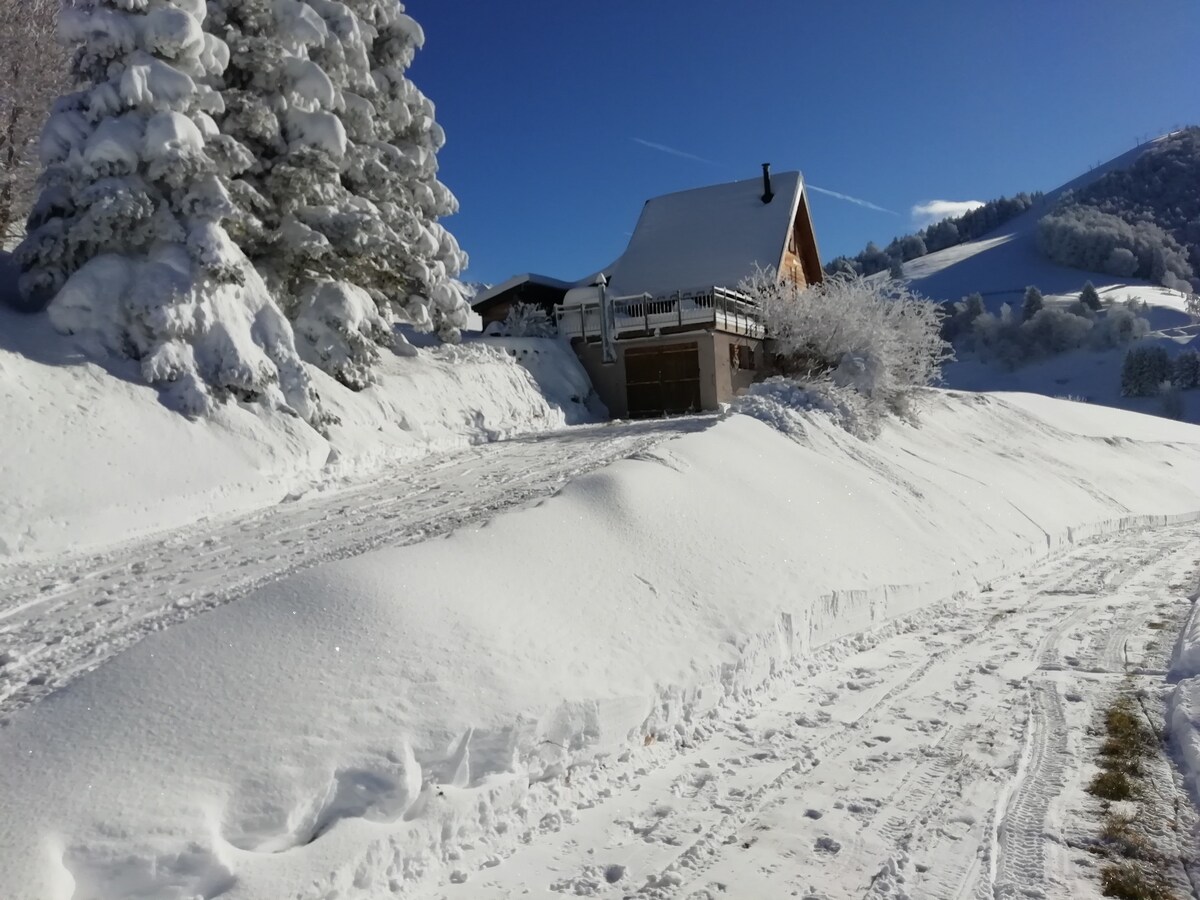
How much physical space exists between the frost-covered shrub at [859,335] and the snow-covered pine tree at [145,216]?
12742 mm

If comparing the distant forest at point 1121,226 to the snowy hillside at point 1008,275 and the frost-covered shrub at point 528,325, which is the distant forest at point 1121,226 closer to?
the snowy hillside at point 1008,275

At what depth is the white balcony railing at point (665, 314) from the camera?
2233 cm

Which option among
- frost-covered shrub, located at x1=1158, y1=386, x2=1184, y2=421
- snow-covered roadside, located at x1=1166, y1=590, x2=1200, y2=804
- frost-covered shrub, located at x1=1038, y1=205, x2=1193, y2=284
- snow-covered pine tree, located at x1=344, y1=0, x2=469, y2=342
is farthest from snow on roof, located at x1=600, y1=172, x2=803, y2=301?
frost-covered shrub, located at x1=1038, y1=205, x2=1193, y2=284

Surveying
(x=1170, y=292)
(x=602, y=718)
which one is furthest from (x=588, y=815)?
(x=1170, y=292)

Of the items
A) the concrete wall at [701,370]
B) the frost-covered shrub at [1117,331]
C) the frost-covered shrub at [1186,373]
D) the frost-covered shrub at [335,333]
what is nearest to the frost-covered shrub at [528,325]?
the concrete wall at [701,370]

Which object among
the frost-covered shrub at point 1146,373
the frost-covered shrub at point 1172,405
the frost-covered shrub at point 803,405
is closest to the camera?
the frost-covered shrub at point 803,405

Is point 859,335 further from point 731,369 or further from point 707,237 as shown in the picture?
point 707,237

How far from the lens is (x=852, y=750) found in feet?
18.6

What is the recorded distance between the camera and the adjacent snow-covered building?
886 inches

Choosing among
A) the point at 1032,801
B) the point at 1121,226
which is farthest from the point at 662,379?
the point at 1121,226

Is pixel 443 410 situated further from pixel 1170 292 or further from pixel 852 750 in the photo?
pixel 1170 292

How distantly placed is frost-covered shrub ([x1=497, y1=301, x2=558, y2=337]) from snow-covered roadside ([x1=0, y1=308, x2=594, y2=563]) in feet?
27.3

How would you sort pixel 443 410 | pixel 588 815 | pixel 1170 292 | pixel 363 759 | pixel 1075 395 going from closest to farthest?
pixel 363 759, pixel 588 815, pixel 443 410, pixel 1075 395, pixel 1170 292

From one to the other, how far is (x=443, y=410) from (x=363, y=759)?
13.1 metres
